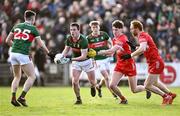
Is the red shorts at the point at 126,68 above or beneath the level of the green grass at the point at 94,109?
above

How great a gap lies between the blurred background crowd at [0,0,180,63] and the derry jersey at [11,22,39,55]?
12.6m

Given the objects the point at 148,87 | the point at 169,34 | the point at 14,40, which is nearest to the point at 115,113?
the point at 148,87

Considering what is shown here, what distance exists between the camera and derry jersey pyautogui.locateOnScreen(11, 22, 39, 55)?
17.3 metres

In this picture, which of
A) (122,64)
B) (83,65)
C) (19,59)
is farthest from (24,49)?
(122,64)

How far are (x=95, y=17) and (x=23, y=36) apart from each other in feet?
47.9

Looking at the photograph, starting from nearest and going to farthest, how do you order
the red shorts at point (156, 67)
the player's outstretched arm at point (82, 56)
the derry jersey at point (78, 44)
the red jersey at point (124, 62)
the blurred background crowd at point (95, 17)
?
the red shorts at point (156, 67)
the player's outstretched arm at point (82, 56)
the derry jersey at point (78, 44)
the red jersey at point (124, 62)
the blurred background crowd at point (95, 17)

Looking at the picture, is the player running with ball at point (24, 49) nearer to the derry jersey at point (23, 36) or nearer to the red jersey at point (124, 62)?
the derry jersey at point (23, 36)

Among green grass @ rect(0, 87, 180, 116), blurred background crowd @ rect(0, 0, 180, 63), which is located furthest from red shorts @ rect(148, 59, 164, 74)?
blurred background crowd @ rect(0, 0, 180, 63)

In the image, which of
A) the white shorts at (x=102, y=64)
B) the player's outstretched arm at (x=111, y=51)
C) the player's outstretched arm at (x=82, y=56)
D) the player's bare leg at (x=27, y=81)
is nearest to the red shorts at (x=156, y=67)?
the player's outstretched arm at (x=111, y=51)

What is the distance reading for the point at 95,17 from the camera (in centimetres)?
3164

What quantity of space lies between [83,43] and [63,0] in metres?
16.6

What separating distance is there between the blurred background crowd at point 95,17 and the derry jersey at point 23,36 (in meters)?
12.6

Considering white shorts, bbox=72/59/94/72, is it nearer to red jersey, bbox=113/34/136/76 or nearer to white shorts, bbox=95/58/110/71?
red jersey, bbox=113/34/136/76

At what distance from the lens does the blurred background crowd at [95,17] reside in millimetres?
30766
